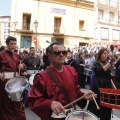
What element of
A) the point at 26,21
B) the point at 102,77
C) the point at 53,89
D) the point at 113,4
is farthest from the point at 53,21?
the point at 53,89

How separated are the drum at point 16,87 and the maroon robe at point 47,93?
5.44 ft

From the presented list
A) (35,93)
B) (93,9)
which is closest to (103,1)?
(93,9)

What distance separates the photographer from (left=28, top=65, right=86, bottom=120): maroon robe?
251 cm

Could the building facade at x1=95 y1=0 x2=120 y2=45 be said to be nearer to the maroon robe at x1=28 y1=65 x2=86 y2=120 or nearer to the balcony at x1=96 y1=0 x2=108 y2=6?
the balcony at x1=96 y1=0 x2=108 y2=6

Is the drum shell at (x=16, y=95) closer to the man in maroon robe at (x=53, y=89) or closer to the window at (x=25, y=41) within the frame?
the man in maroon robe at (x=53, y=89)

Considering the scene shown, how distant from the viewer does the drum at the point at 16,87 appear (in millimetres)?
4234

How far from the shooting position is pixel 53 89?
8.56 feet

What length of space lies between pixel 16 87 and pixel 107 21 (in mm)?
34389

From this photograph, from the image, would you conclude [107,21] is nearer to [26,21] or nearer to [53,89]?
[26,21]

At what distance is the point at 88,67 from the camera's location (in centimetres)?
1234

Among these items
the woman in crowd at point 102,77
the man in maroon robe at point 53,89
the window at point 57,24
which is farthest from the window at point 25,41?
the man in maroon robe at point 53,89

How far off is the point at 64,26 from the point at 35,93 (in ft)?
95.0

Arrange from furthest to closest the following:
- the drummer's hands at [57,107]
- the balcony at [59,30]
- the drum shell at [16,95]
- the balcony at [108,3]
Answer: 1. the balcony at [108,3]
2. the balcony at [59,30]
3. the drum shell at [16,95]
4. the drummer's hands at [57,107]

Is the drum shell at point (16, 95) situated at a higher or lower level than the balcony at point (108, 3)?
lower
